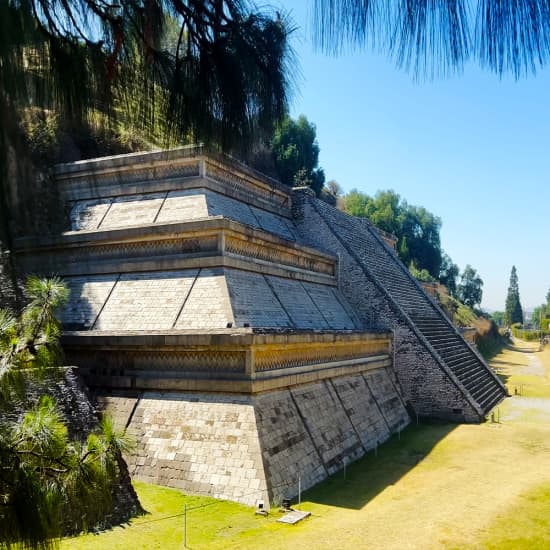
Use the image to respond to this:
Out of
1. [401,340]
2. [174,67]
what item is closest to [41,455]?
[174,67]

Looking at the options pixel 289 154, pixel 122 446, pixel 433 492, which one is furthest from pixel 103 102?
pixel 289 154

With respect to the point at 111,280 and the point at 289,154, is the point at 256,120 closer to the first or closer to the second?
the point at 111,280

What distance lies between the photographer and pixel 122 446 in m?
3.26

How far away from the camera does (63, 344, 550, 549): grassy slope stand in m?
6.87

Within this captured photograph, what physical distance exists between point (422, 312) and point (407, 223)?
34827 mm

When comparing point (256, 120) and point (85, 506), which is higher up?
point (256, 120)

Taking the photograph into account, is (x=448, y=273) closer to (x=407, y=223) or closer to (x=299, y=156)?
(x=407, y=223)

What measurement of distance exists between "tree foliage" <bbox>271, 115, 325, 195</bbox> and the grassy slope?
26018 mm

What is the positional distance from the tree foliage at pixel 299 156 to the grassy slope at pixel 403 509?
26018 mm

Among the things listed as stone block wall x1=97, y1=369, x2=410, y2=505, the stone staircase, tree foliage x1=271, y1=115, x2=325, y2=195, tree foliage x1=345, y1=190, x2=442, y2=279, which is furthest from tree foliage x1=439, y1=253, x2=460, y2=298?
stone block wall x1=97, y1=369, x2=410, y2=505

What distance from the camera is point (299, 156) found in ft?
119

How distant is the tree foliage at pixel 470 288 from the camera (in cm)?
6366

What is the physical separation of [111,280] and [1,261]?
9918 millimetres

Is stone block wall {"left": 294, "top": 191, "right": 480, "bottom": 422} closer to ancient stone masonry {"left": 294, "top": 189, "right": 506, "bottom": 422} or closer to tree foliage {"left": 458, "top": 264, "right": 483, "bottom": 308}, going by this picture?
ancient stone masonry {"left": 294, "top": 189, "right": 506, "bottom": 422}
